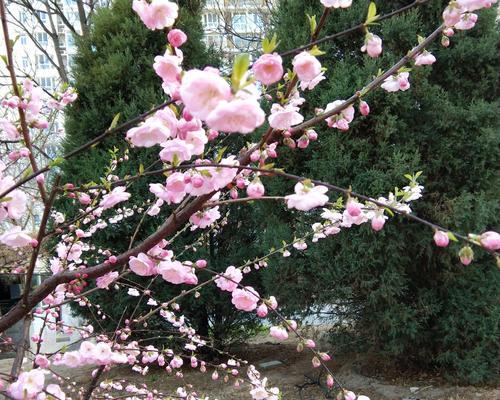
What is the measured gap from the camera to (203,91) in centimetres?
71

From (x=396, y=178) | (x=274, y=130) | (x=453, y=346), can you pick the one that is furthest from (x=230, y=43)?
(x=274, y=130)

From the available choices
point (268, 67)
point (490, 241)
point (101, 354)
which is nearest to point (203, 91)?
point (268, 67)

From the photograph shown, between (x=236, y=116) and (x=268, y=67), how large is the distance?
30 cm

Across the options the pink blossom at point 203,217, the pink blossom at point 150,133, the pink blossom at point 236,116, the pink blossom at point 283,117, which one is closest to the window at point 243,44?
the pink blossom at point 203,217

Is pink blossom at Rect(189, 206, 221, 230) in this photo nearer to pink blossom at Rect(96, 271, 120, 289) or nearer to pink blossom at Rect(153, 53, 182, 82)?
pink blossom at Rect(96, 271, 120, 289)

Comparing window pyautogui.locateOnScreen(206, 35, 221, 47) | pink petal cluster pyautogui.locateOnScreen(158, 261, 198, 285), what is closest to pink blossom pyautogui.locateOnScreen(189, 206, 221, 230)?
pink petal cluster pyautogui.locateOnScreen(158, 261, 198, 285)

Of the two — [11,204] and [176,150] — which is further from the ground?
[176,150]

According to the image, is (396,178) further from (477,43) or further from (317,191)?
(317,191)

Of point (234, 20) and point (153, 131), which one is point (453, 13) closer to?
point (153, 131)

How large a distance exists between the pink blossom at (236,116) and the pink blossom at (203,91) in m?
0.02

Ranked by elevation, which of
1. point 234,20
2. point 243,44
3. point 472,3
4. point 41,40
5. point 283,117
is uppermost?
point 41,40

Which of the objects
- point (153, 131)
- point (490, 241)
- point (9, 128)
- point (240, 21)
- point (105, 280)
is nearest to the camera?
point (490, 241)

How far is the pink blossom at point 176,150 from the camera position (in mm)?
1175

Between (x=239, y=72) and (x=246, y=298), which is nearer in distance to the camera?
(x=239, y=72)
